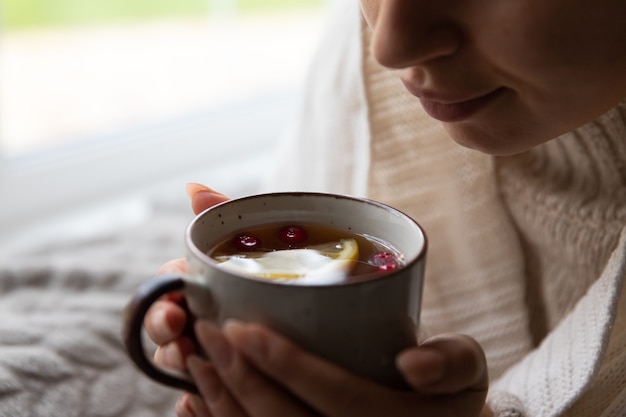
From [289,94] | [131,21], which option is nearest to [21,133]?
[131,21]

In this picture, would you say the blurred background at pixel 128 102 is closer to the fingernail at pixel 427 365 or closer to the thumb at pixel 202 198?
the thumb at pixel 202 198

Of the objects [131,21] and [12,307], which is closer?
[12,307]

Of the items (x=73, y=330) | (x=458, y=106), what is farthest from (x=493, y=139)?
(x=73, y=330)

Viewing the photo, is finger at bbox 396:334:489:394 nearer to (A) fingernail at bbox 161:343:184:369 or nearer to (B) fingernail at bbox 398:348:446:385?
(B) fingernail at bbox 398:348:446:385

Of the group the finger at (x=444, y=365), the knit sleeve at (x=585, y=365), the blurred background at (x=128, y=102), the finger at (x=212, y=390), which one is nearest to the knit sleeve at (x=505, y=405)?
the knit sleeve at (x=585, y=365)

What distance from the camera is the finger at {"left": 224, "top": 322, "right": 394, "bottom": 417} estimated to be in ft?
1.27

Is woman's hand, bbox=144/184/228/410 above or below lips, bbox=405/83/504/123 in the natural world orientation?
below

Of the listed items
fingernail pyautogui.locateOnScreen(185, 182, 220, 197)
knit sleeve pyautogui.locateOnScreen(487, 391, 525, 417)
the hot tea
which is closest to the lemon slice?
the hot tea

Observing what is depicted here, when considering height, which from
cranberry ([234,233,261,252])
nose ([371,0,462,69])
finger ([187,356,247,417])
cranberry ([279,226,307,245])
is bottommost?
finger ([187,356,247,417])

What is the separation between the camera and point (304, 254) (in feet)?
1.44

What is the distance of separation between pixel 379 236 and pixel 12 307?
1.45ft

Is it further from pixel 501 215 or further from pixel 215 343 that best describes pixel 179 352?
pixel 501 215

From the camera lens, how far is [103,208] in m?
1.37

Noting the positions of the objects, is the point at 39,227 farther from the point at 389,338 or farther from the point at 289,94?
the point at 389,338
